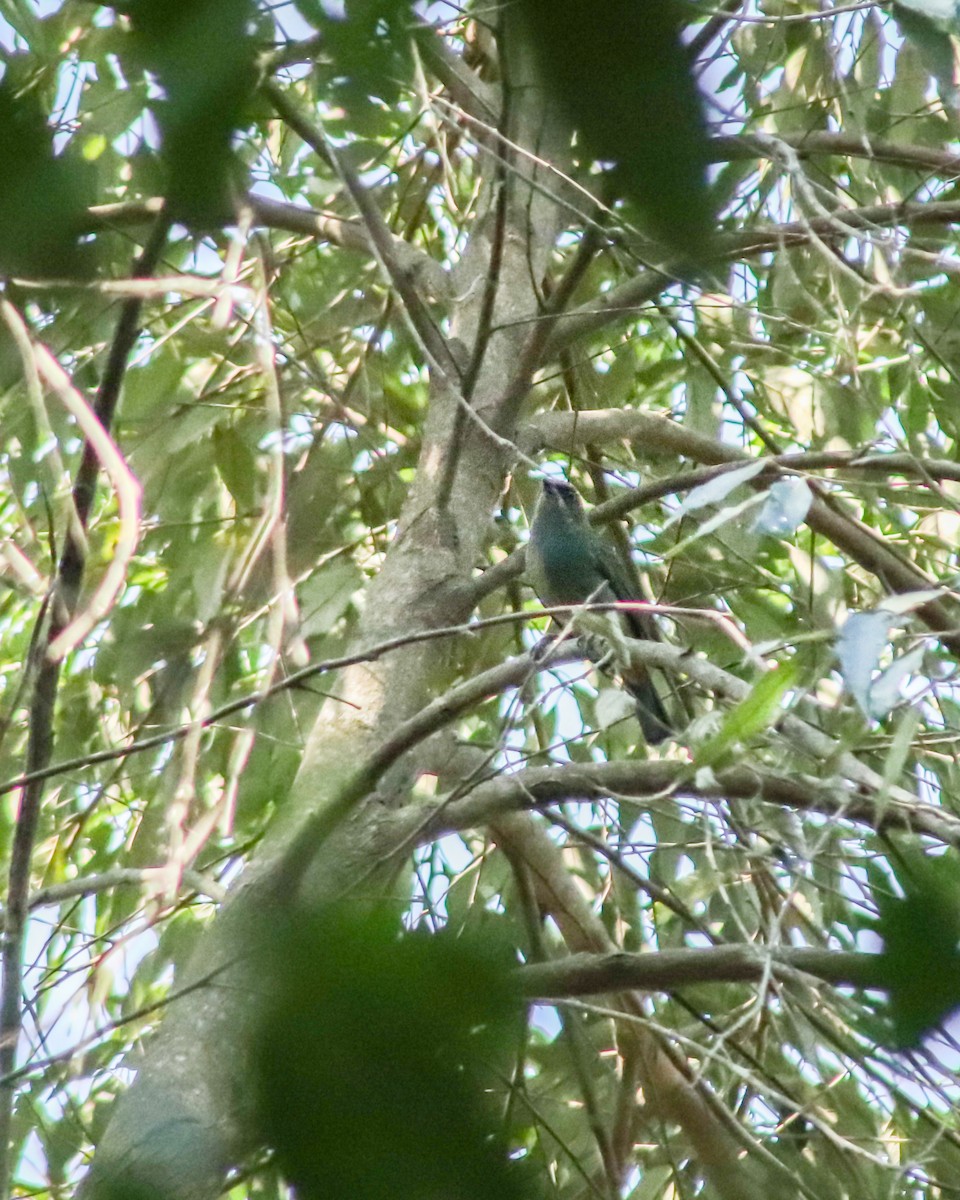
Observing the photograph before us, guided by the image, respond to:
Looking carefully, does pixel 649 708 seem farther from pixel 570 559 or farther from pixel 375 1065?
pixel 375 1065

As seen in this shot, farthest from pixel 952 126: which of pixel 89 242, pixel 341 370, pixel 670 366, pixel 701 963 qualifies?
pixel 89 242

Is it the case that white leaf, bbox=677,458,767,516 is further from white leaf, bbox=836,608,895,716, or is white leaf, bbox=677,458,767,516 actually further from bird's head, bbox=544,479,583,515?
bird's head, bbox=544,479,583,515

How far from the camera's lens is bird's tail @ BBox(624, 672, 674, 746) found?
350 centimetres

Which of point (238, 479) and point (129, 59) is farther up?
point (238, 479)

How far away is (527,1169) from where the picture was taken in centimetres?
43

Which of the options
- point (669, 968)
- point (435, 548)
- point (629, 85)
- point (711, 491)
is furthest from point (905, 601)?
point (435, 548)

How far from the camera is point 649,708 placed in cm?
394

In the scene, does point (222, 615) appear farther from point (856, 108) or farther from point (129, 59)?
point (129, 59)

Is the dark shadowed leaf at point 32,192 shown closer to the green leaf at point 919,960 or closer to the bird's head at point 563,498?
the green leaf at point 919,960

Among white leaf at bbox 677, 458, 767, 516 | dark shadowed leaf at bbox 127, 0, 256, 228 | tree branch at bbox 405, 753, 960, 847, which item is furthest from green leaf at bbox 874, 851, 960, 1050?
tree branch at bbox 405, 753, 960, 847

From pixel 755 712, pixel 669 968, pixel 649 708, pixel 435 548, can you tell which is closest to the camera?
pixel 755 712

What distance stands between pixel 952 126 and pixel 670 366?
1.06m

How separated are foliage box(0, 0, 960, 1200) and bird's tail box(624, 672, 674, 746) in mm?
124

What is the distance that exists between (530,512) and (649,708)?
0.65 metres
